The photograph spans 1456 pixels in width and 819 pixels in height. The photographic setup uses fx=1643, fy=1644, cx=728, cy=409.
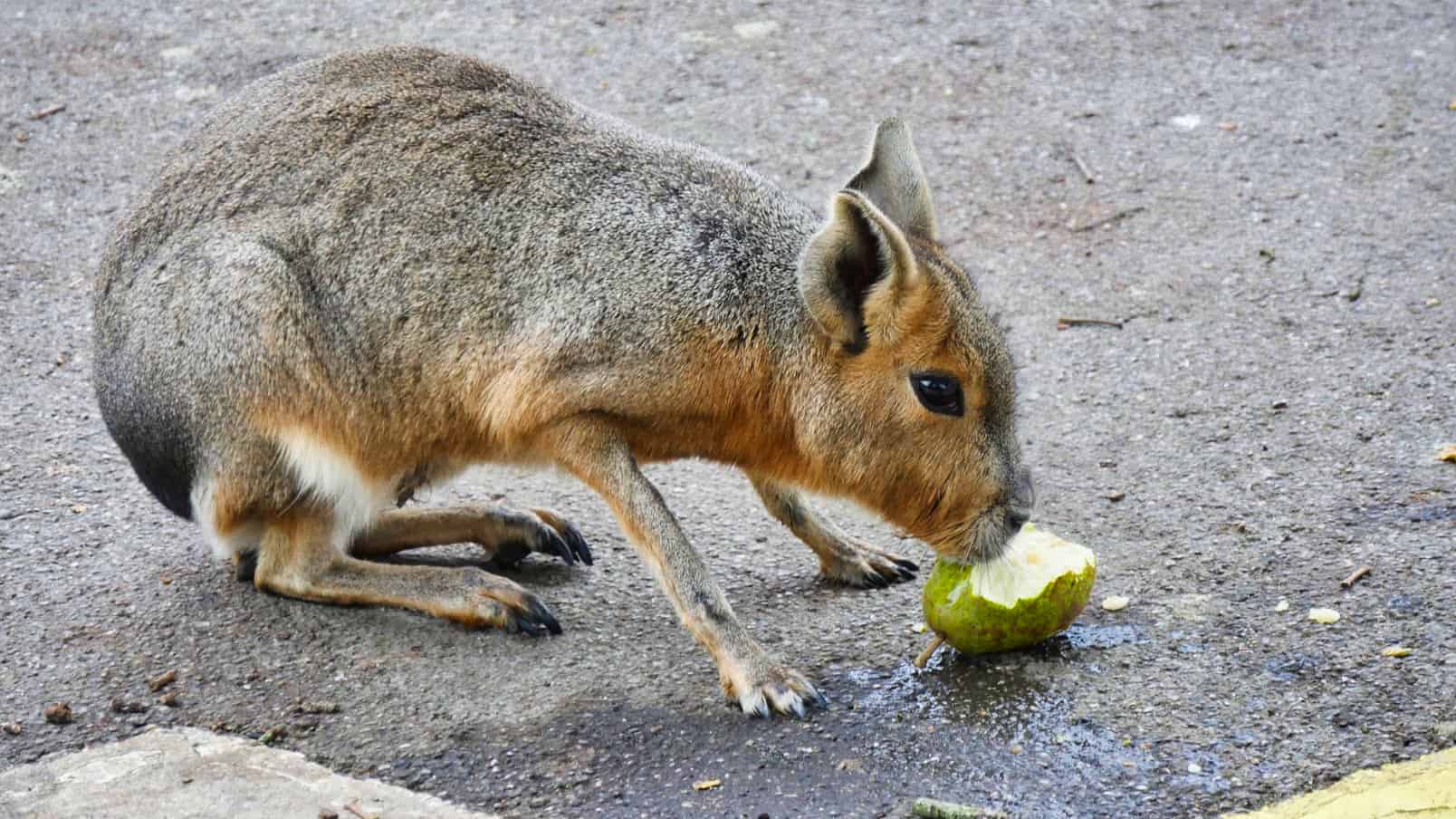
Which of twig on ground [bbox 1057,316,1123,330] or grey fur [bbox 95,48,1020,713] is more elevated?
grey fur [bbox 95,48,1020,713]

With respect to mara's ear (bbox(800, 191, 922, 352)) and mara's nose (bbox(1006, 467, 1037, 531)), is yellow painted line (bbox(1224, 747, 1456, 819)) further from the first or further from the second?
mara's ear (bbox(800, 191, 922, 352))

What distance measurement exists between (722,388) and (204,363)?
118cm

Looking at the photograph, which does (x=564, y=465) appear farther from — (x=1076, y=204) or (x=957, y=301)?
(x=1076, y=204)

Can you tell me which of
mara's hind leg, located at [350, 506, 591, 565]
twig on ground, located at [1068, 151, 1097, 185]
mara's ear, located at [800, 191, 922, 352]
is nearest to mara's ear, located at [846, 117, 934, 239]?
mara's ear, located at [800, 191, 922, 352]

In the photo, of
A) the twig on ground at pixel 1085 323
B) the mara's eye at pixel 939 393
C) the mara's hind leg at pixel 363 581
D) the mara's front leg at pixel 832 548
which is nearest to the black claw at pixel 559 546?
the mara's hind leg at pixel 363 581

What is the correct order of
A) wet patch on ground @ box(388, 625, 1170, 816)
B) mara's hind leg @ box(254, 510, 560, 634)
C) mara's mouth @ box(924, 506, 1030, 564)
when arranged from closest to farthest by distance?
wet patch on ground @ box(388, 625, 1170, 816) < mara's mouth @ box(924, 506, 1030, 564) < mara's hind leg @ box(254, 510, 560, 634)

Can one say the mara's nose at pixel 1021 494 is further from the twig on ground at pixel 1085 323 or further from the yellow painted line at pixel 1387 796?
the twig on ground at pixel 1085 323

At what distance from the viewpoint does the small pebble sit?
3838mm

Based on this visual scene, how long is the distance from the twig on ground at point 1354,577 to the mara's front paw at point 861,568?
1.02 metres

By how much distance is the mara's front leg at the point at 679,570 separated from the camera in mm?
3455

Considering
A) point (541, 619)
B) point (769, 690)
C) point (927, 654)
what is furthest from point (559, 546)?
point (927, 654)

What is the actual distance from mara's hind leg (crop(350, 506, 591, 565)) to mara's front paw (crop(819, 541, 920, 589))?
0.65m

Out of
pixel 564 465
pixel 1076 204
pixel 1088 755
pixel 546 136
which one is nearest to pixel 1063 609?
pixel 1088 755

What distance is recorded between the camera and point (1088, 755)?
325cm
